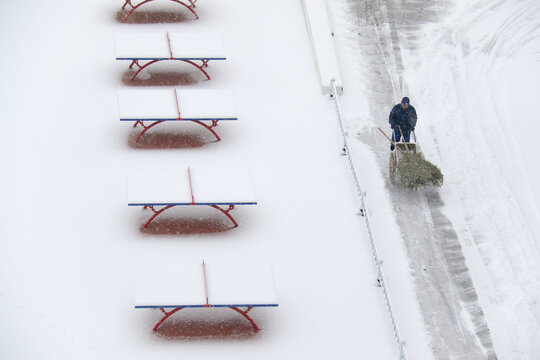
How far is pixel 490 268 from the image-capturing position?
15.5 metres

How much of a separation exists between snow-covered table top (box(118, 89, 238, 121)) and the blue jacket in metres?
2.75

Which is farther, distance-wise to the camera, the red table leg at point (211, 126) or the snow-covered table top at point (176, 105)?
the red table leg at point (211, 126)

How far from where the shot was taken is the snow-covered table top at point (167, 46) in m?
18.2

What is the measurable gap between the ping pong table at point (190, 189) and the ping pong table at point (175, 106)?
1.42 metres

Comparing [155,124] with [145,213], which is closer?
[145,213]

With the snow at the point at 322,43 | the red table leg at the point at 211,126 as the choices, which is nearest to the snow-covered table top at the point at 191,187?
the red table leg at the point at 211,126

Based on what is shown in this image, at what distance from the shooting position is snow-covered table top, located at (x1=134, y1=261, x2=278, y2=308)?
13625 millimetres

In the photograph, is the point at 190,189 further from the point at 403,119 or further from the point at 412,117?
the point at 412,117

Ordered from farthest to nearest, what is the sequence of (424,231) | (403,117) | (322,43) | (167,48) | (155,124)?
(322,43), (167,48), (155,124), (403,117), (424,231)

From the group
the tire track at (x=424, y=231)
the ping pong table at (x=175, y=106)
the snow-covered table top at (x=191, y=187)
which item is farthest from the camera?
the ping pong table at (x=175, y=106)

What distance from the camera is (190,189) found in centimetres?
1534

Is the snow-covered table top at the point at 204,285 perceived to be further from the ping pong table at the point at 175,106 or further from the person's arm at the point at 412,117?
the person's arm at the point at 412,117

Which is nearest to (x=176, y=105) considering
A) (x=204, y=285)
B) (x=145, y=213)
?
(x=145, y=213)

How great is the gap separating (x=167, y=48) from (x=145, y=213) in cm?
417
